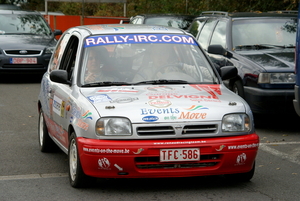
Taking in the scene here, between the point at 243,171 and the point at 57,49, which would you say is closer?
the point at 243,171

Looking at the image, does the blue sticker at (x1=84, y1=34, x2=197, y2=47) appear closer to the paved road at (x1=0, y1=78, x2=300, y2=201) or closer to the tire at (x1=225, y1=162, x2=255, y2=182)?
the paved road at (x1=0, y1=78, x2=300, y2=201)

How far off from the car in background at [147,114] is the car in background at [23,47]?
9.06 meters

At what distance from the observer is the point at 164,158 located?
5.55 metres

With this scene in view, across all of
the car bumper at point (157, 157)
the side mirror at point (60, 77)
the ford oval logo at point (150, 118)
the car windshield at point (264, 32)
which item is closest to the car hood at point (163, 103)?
the ford oval logo at point (150, 118)

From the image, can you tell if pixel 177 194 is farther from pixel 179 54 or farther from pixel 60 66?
pixel 60 66

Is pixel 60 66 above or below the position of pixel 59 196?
above

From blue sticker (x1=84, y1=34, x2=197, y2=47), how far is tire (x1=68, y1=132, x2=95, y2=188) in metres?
1.24

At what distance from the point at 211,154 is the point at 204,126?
25 cm

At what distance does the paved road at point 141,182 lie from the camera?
5742mm

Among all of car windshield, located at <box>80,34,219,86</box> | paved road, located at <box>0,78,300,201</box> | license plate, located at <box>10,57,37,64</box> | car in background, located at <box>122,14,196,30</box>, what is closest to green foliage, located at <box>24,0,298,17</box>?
car in background, located at <box>122,14,196,30</box>

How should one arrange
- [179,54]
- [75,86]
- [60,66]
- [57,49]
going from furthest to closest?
[57,49]
[60,66]
[179,54]
[75,86]

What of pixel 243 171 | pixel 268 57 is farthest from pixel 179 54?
pixel 268 57

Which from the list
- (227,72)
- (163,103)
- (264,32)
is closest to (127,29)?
(227,72)

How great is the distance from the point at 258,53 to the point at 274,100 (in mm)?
1153
